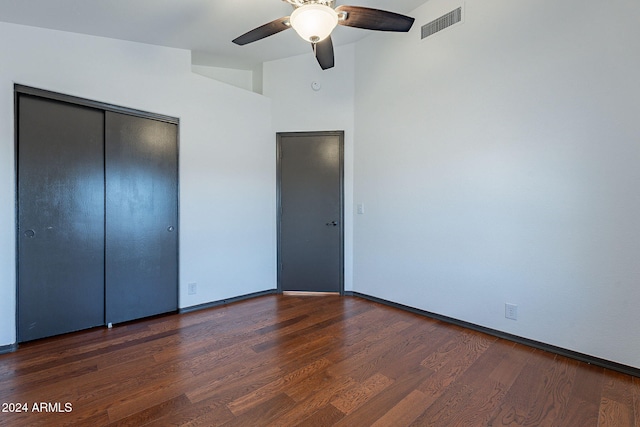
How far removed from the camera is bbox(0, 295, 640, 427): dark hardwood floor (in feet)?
4.99

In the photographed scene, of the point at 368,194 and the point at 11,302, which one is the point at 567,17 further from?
the point at 11,302

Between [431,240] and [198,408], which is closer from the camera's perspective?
[198,408]

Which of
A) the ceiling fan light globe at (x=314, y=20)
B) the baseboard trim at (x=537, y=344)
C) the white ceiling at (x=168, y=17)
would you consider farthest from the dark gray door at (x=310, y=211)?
the ceiling fan light globe at (x=314, y=20)

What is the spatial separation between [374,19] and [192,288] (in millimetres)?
2977

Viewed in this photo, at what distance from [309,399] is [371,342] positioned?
847 mm

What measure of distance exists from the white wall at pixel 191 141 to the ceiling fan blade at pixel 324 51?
1436mm

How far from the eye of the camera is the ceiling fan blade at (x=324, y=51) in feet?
6.87

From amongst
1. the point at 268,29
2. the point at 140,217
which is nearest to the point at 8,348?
the point at 140,217

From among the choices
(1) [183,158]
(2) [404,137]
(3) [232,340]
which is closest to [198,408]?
(3) [232,340]

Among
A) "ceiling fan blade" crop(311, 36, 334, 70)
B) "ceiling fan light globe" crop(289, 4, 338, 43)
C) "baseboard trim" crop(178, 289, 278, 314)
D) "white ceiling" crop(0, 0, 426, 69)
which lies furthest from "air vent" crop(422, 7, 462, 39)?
"baseboard trim" crop(178, 289, 278, 314)

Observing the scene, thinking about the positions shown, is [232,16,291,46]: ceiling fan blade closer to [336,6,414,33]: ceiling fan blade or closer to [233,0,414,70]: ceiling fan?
[233,0,414,70]: ceiling fan

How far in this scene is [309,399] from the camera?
1.65 meters

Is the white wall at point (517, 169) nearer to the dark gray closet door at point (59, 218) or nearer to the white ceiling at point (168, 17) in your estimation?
the white ceiling at point (168, 17)

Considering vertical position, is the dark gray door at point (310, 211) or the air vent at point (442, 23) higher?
the air vent at point (442, 23)
